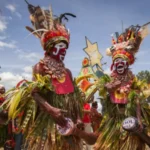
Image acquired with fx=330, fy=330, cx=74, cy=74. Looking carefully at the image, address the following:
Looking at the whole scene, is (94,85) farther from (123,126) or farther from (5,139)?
(5,139)

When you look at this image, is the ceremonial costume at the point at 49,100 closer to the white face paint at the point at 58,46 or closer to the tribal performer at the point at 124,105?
the white face paint at the point at 58,46

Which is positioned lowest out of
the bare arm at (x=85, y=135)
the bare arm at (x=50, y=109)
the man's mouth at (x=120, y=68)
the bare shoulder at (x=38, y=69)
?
the bare arm at (x=85, y=135)

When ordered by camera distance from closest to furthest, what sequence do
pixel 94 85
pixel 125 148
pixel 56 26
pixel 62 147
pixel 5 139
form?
pixel 62 147
pixel 56 26
pixel 125 148
pixel 94 85
pixel 5 139

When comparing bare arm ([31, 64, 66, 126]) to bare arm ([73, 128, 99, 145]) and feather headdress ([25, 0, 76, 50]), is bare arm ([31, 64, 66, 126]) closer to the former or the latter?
bare arm ([73, 128, 99, 145])

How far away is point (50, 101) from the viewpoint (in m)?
3.65

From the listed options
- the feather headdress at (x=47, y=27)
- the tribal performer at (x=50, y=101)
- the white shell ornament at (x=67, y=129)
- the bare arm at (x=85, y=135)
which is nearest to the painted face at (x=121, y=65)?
the tribal performer at (x=50, y=101)

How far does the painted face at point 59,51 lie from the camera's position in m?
3.79

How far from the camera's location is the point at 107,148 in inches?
175

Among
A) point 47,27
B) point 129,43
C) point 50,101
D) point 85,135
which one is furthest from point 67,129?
point 129,43

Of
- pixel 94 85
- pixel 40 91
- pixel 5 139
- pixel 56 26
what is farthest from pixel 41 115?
pixel 5 139

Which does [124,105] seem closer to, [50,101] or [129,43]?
[129,43]

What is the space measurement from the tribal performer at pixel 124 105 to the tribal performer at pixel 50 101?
71 centimetres

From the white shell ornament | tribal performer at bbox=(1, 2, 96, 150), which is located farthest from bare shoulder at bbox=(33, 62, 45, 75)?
the white shell ornament

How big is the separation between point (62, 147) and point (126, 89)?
1.41m
